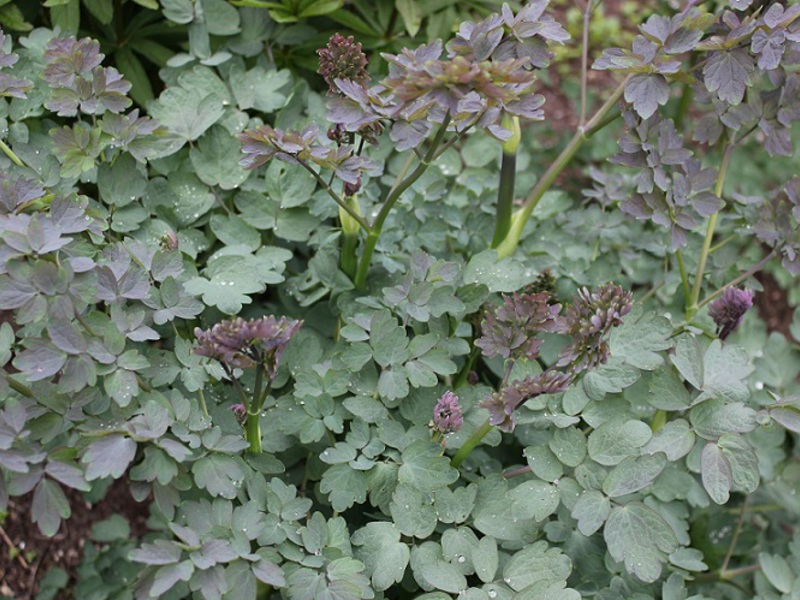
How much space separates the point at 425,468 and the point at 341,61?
2.03 feet

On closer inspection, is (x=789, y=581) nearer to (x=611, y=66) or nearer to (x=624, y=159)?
(x=624, y=159)

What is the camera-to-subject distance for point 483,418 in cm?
141

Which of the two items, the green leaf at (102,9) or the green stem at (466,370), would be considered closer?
the green stem at (466,370)

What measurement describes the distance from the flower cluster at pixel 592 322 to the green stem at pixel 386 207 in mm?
291

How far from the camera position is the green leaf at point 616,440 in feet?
4.25

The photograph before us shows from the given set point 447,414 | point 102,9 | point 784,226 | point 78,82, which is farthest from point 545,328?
point 102,9

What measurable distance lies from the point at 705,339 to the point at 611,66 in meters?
0.53

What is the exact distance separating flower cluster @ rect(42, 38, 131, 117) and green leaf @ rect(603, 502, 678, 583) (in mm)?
990

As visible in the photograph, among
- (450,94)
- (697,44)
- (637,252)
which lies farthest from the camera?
A: (637,252)

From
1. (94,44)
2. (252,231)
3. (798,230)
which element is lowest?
(252,231)

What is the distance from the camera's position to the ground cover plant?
117 centimetres

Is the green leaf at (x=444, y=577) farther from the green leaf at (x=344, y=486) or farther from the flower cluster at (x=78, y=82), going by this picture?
the flower cluster at (x=78, y=82)

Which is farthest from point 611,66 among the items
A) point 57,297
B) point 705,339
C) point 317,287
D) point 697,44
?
point 57,297

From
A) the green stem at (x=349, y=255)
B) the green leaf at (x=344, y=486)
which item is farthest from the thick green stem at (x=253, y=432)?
the green stem at (x=349, y=255)
